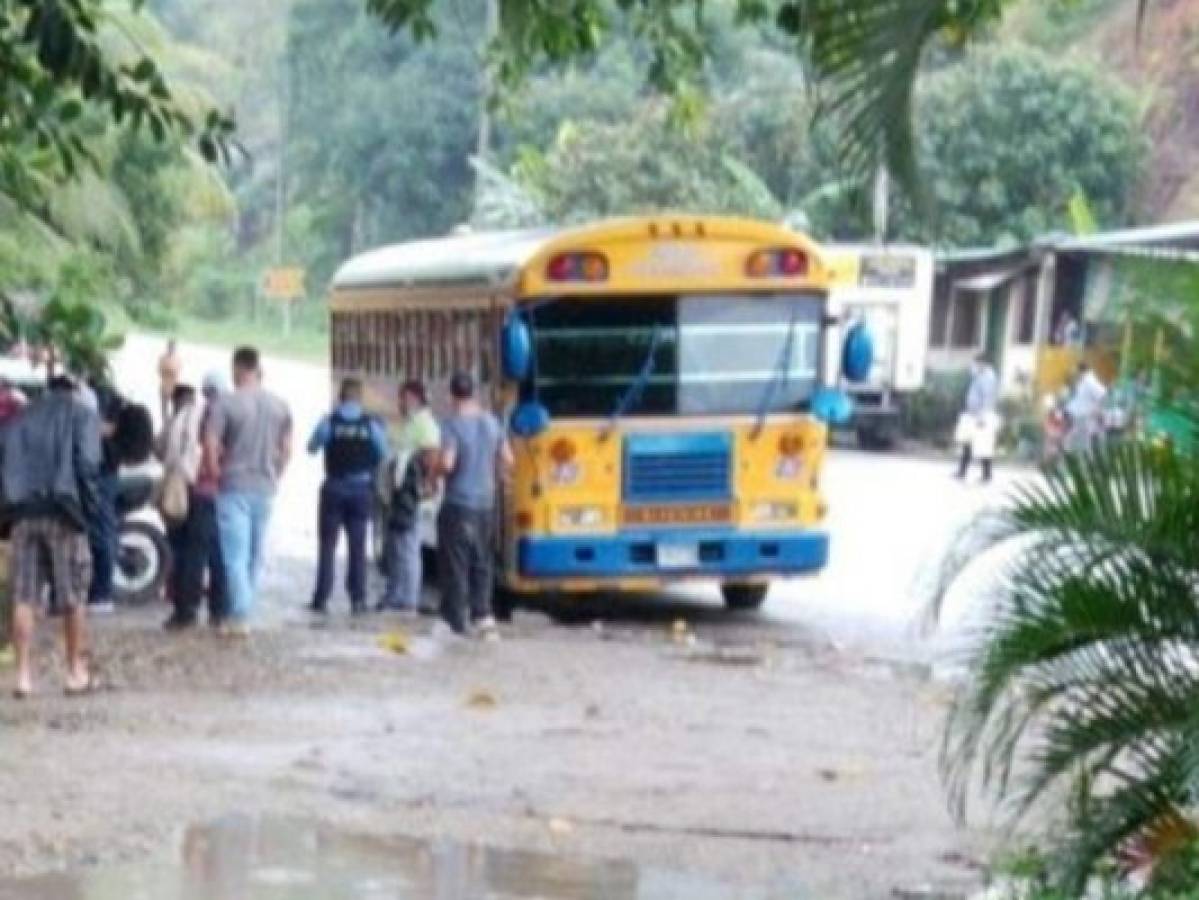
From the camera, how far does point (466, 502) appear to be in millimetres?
19297

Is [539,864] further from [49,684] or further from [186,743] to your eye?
[49,684]

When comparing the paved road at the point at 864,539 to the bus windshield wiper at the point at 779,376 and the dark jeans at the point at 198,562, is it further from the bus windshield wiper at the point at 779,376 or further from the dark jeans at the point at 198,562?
the dark jeans at the point at 198,562

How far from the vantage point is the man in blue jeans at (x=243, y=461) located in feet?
60.5

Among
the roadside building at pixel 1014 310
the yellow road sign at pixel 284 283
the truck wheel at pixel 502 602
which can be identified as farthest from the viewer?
the yellow road sign at pixel 284 283

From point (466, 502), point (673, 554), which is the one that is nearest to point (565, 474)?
point (673, 554)

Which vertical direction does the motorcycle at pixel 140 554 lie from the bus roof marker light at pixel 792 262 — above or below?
below

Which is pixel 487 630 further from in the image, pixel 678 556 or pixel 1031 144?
pixel 1031 144

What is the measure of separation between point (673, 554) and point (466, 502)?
2031mm

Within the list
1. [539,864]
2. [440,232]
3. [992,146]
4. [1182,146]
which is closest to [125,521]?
[539,864]

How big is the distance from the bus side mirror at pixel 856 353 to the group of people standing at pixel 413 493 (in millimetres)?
2569

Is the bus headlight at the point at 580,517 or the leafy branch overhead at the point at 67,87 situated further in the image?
the bus headlight at the point at 580,517

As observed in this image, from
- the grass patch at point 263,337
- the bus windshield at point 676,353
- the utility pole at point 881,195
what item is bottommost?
the grass patch at point 263,337

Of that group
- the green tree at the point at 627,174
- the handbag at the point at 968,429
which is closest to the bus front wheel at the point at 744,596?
the handbag at the point at 968,429

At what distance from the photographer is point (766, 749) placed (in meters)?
14.9
